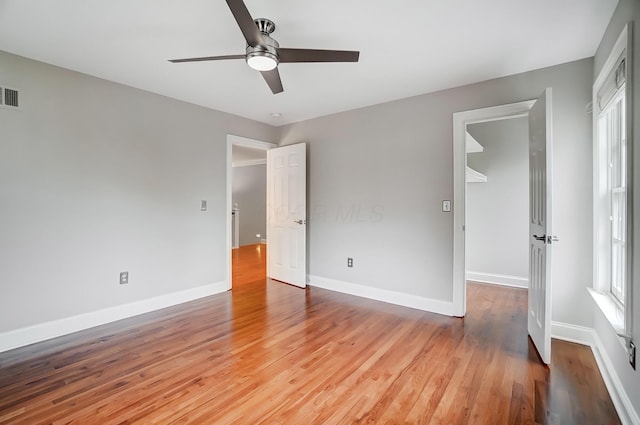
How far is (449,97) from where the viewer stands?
10.4 feet

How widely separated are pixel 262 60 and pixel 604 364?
10.2 feet

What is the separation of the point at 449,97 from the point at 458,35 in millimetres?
1094

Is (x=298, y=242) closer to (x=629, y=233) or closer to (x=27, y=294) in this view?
(x=27, y=294)

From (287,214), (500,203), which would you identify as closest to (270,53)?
(287,214)

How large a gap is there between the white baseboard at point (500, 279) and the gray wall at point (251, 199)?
571 centimetres

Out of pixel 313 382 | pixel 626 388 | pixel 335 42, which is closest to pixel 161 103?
pixel 335 42

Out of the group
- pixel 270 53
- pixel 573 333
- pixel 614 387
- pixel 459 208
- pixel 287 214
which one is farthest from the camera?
pixel 287 214

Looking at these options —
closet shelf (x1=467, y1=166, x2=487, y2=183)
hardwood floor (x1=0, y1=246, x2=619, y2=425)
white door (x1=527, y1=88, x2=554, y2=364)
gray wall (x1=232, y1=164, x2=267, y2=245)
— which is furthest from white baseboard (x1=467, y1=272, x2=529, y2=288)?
gray wall (x1=232, y1=164, x2=267, y2=245)

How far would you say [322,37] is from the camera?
7.22 ft

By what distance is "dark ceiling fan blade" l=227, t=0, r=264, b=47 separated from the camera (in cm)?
146

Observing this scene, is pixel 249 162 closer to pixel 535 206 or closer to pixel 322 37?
pixel 322 37

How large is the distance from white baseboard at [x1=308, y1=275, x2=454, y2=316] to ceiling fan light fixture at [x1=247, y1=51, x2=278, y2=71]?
278 centimetres

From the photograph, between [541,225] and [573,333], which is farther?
[573,333]

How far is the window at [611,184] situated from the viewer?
1.89 metres
